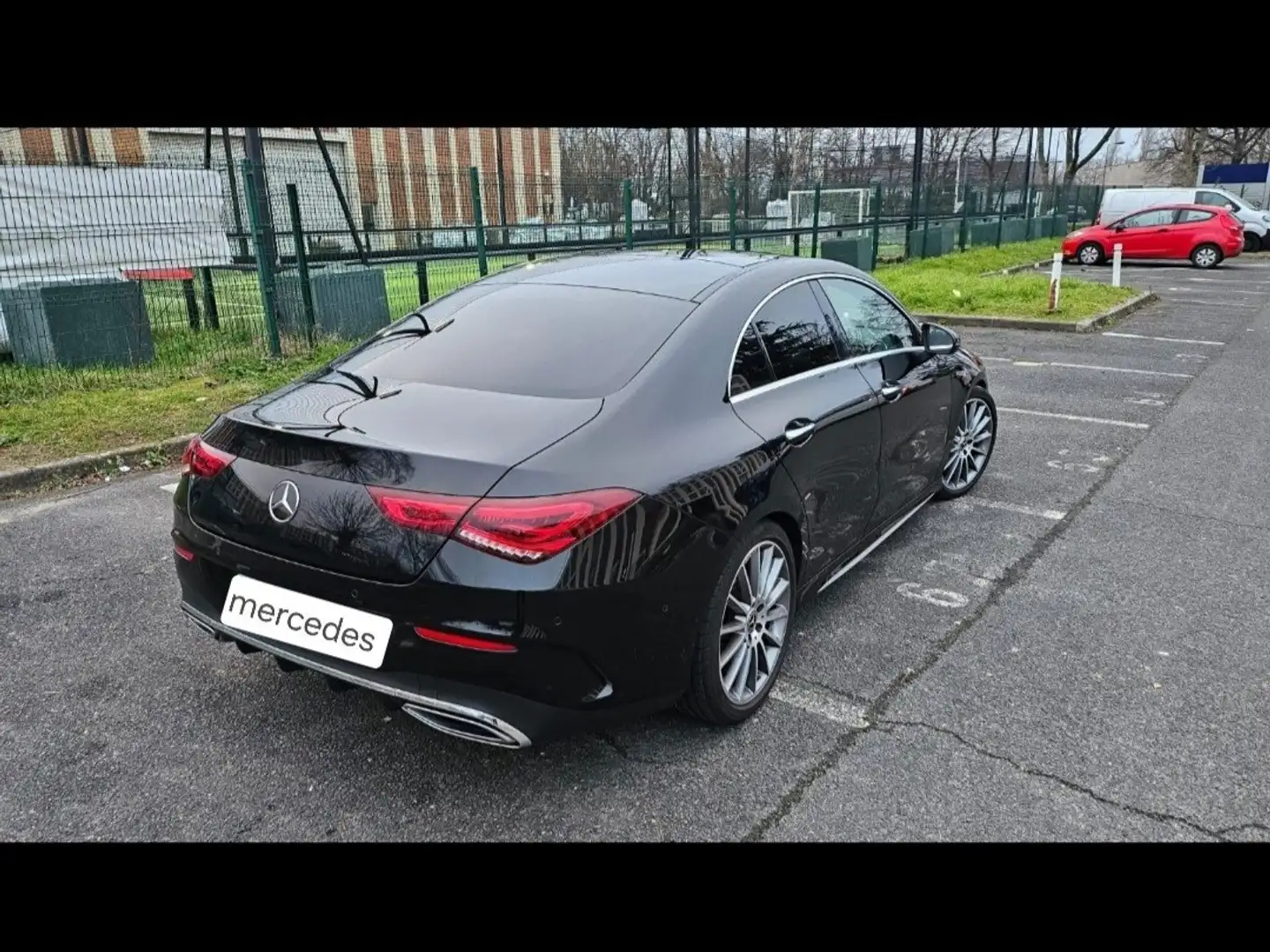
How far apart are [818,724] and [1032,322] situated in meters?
9.94

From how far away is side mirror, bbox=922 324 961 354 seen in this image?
4.41m

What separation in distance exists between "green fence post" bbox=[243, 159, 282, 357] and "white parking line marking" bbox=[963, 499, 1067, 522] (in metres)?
6.62

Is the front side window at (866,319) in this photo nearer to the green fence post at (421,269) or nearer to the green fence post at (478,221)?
the green fence post at (478,221)

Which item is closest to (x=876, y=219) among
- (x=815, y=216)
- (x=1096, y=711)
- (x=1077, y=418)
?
(x=815, y=216)

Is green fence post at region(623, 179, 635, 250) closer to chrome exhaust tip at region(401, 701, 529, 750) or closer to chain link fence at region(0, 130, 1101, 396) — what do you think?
chain link fence at region(0, 130, 1101, 396)

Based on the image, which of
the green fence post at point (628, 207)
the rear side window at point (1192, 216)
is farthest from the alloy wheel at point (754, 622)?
the rear side window at point (1192, 216)

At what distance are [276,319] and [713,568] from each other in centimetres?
734

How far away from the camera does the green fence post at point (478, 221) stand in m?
9.97

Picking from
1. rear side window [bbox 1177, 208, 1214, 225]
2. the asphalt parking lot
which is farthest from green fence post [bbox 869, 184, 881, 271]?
the asphalt parking lot

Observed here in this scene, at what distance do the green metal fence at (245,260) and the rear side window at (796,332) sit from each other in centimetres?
412

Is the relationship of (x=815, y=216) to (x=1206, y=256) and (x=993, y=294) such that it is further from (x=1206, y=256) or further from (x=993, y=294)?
(x=1206, y=256)

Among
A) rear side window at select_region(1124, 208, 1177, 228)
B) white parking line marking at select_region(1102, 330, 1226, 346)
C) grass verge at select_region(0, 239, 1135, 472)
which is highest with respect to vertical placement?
rear side window at select_region(1124, 208, 1177, 228)
